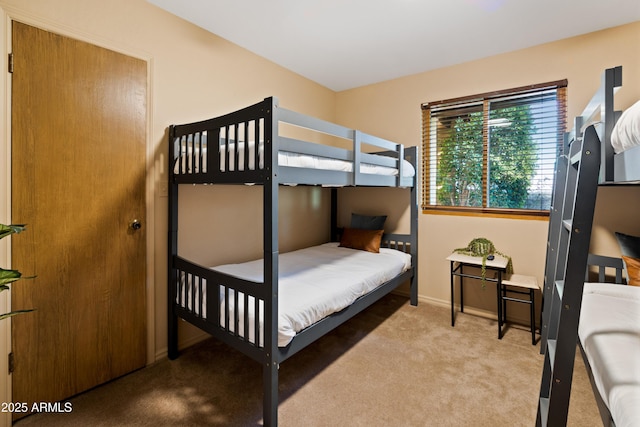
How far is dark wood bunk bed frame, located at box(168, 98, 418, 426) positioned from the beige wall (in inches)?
35.3

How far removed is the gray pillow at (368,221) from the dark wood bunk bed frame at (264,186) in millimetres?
890

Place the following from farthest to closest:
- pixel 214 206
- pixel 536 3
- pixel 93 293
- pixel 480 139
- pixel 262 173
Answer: pixel 480 139
pixel 214 206
pixel 536 3
pixel 93 293
pixel 262 173

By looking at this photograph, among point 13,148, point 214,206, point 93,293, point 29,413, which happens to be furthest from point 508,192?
point 29,413

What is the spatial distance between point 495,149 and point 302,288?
233 cm

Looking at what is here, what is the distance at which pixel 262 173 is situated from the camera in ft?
5.15

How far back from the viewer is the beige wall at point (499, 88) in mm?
2318

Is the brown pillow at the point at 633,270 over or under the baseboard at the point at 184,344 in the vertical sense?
over

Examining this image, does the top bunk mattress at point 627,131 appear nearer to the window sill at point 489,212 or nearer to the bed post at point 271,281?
the bed post at point 271,281

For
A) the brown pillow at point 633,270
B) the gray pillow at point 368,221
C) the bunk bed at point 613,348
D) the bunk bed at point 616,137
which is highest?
the bunk bed at point 616,137

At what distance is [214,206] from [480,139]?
8.57 feet

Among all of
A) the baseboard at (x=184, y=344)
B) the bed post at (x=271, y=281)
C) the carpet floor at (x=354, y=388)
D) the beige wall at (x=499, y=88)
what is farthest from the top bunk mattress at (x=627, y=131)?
the baseboard at (x=184, y=344)

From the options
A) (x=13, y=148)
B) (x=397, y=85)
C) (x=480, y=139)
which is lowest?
(x=13, y=148)

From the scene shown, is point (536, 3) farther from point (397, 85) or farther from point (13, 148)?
point (13, 148)

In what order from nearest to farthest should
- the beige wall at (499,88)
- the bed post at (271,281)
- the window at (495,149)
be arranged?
1. the bed post at (271,281)
2. the beige wall at (499,88)
3. the window at (495,149)
